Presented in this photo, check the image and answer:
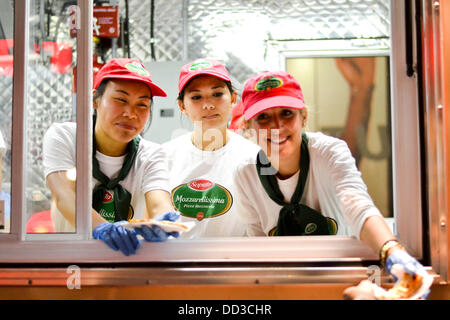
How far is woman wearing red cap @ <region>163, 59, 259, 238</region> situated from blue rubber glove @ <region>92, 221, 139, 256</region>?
781 millimetres

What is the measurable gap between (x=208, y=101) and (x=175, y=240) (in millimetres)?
1067

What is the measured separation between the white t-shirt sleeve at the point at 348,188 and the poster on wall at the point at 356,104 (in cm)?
173

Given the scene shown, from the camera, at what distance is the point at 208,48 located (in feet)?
12.9

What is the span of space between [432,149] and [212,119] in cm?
135

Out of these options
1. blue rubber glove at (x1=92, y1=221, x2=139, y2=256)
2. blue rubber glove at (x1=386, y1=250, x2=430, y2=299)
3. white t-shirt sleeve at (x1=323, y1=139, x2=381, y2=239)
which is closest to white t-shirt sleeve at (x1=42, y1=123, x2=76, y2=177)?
blue rubber glove at (x1=92, y1=221, x2=139, y2=256)

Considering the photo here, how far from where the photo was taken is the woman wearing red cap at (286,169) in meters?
2.34

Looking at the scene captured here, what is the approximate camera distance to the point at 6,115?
6.48 ft

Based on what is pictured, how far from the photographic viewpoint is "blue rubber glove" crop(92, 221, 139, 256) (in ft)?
6.19

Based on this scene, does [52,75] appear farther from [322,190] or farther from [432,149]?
[432,149]

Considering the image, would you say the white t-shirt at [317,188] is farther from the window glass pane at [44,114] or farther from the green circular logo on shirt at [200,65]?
the window glass pane at [44,114]

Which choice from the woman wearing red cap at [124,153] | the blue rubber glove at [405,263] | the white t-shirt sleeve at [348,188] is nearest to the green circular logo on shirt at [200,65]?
the woman wearing red cap at [124,153]

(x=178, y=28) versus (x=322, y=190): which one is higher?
(x=178, y=28)

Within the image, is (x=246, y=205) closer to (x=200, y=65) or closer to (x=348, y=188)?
(x=348, y=188)
